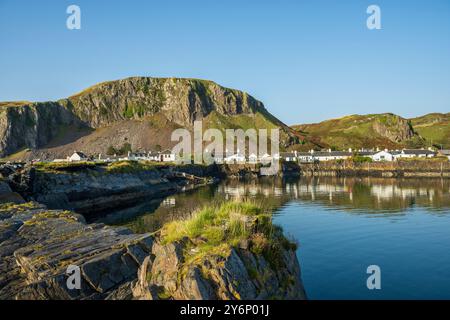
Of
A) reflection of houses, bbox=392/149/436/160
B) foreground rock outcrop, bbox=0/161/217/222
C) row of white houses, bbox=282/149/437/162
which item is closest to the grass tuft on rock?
foreground rock outcrop, bbox=0/161/217/222

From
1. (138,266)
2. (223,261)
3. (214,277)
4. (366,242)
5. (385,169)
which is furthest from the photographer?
(385,169)

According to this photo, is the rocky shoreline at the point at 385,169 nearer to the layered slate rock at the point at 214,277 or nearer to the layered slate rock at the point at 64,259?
the layered slate rock at the point at 64,259

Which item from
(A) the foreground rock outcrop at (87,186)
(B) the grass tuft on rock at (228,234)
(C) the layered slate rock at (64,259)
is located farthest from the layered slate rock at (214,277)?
(A) the foreground rock outcrop at (87,186)

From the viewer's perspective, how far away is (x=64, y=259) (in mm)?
19438

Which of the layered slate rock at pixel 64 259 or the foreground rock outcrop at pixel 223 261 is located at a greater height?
the foreground rock outcrop at pixel 223 261

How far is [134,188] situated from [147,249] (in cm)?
7045

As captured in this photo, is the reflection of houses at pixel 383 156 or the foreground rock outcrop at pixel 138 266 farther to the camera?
the reflection of houses at pixel 383 156

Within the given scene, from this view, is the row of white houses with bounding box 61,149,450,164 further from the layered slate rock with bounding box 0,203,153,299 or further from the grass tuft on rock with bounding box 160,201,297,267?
the grass tuft on rock with bounding box 160,201,297,267

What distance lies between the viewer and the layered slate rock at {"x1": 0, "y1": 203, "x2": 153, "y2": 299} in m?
16.5

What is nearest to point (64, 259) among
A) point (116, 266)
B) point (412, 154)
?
point (116, 266)

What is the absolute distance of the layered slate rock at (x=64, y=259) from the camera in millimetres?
16484

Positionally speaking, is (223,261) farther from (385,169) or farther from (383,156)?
(383,156)

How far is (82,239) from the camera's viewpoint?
23453 mm
